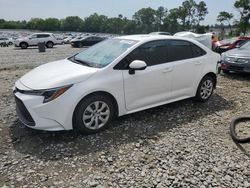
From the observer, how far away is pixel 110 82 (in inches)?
159

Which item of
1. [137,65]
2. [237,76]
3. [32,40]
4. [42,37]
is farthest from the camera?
[42,37]

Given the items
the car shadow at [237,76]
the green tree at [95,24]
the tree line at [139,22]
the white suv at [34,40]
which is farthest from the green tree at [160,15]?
the car shadow at [237,76]

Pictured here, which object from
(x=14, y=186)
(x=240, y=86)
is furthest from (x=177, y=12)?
(x=14, y=186)

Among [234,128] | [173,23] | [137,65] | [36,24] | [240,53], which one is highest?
[36,24]

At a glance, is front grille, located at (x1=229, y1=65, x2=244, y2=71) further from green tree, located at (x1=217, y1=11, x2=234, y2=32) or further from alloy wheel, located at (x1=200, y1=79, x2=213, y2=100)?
green tree, located at (x1=217, y1=11, x2=234, y2=32)

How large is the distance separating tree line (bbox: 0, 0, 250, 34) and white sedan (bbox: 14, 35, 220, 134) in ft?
197

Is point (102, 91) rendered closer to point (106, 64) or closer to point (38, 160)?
point (106, 64)

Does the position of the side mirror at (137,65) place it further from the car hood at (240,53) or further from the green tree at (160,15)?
the green tree at (160,15)

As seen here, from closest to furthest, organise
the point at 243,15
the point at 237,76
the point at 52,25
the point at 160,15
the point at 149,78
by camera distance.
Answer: the point at 149,78 < the point at 237,76 < the point at 243,15 < the point at 160,15 < the point at 52,25

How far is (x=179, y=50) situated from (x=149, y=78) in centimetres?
104

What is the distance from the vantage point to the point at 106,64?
163 inches

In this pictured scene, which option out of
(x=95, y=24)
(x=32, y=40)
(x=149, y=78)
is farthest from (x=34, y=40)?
(x=95, y=24)

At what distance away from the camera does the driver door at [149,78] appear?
429 cm

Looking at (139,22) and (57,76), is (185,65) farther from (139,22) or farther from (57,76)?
(139,22)
